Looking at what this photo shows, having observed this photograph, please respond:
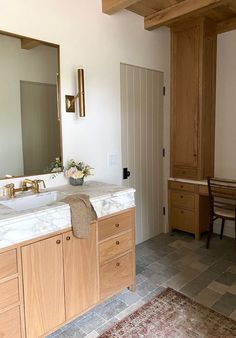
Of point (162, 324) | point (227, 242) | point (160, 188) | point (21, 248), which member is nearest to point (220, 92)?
point (160, 188)

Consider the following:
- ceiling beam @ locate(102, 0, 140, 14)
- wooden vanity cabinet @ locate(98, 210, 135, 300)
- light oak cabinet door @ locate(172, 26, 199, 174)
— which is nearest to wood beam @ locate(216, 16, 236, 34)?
light oak cabinet door @ locate(172, 26, 199, 174)

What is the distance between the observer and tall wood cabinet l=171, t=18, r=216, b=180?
10.6 ft

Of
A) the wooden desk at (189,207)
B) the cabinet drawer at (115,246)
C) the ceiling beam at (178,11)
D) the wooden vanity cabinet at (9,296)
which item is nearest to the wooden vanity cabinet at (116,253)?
the cabinet drawer at (115,246)

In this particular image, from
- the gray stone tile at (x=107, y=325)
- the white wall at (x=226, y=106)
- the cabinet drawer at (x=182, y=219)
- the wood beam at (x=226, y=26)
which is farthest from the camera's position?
the cabinet drawer at (x=182, y=219)

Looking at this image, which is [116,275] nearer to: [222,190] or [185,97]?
[222,190]

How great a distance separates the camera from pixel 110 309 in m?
2.15

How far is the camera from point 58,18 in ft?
7.61

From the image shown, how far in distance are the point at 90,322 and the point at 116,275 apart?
38 centimetres

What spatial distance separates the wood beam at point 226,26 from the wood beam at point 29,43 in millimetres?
2257

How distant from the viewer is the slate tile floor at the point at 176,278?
2043mm

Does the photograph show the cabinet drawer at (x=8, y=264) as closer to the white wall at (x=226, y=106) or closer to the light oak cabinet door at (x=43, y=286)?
the light oak cabinet door at (x=43, y=286)

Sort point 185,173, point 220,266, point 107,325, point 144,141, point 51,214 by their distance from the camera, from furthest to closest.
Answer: point 185,173 < point 144,141 < point 220,266 < point 107,325 < point 51,214

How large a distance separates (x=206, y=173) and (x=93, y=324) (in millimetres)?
2251

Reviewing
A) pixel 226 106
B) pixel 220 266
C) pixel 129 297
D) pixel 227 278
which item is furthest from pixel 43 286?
pixel 226 106
